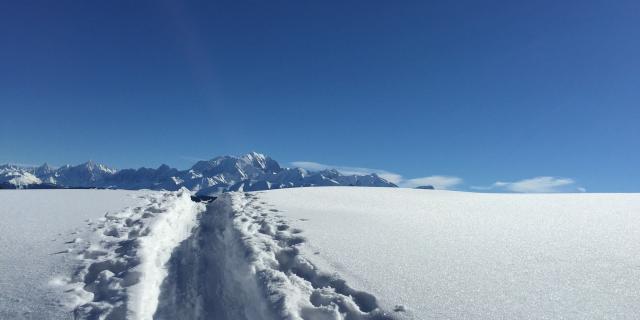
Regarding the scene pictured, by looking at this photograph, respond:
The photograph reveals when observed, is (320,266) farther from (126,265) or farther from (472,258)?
(126,265)

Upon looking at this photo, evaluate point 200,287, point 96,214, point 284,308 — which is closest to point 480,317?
point 284,308

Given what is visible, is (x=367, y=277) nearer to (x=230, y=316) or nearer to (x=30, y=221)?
(x=230, y=316)

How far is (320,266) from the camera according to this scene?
338 inches

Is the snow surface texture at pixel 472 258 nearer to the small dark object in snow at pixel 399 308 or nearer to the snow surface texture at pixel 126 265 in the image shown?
the small dark object in snow at pixel 399 308

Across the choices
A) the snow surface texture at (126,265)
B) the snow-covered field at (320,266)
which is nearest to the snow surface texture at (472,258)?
the snow-covered field at (320,266)

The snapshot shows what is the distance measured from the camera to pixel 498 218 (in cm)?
1504

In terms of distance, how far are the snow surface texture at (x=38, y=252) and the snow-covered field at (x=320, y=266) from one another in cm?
3

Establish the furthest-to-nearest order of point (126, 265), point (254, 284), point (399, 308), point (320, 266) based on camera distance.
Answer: point (126, 265)
point (320, 266)
point (254, 284)
point (399, 308)

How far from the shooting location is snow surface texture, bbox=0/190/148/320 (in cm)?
642

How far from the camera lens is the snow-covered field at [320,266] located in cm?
661

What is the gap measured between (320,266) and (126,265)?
4305 millimetres

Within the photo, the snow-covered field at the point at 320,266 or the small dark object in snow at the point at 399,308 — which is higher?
the snow-covered field at the point at 320,266

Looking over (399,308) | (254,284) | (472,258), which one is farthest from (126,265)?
(472,258)

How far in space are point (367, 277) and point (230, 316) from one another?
103 inches
